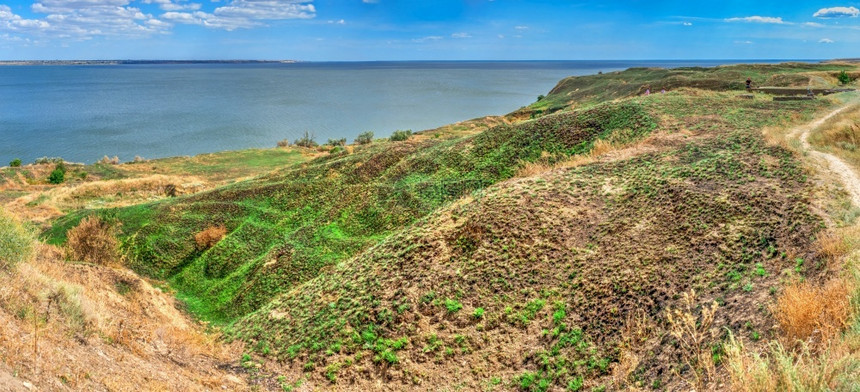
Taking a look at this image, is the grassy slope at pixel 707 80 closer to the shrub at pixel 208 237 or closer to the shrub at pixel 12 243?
the shrub at pixel 208 237

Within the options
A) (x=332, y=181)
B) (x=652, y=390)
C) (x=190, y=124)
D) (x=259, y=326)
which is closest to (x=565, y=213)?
(x=652, y=390)

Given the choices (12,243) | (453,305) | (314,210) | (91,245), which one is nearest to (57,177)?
(91,245)

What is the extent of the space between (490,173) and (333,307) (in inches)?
452

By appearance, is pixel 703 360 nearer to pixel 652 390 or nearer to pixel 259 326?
pixel 652 390

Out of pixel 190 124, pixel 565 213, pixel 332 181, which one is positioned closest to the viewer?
pixel 565 213

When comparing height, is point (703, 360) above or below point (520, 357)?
above

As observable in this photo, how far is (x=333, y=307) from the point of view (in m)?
14.8

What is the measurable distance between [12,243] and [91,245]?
330 inches

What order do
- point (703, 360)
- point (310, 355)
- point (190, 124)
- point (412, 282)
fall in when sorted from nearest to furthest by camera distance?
point (703, 360) → point (310, 355) → point (412, 282) → point (190, 124)

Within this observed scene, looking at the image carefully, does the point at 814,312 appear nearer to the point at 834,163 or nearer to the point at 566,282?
the point at 566,282

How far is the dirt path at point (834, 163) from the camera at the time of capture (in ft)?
45.8

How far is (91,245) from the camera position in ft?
70.3

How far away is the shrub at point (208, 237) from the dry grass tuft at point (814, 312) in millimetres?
21701

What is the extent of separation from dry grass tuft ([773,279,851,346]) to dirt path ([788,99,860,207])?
5606mm
